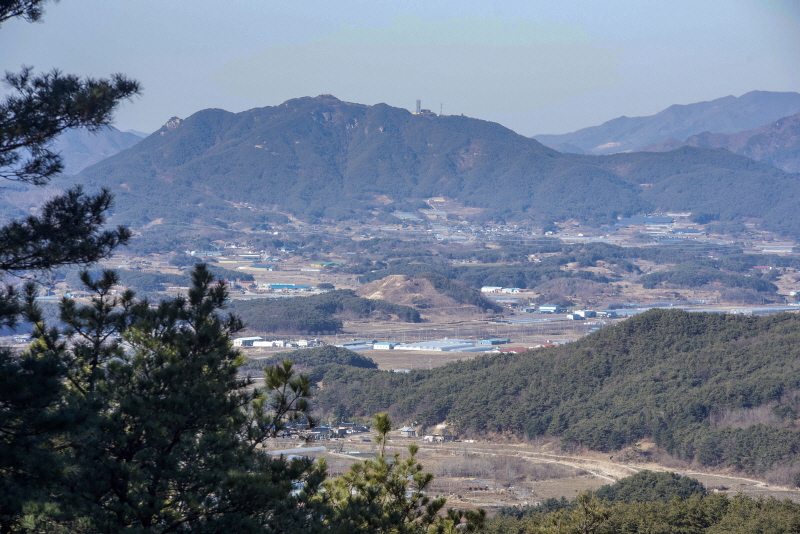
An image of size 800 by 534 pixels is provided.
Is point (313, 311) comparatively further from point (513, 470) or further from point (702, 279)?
point (702, 279)

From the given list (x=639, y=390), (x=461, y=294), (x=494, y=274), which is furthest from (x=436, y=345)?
(x=494, y=274)

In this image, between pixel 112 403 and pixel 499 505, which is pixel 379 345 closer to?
pixel 499 505

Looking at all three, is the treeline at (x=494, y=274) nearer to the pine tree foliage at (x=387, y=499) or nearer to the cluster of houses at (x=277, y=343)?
the cluster of houses at (x=277, y=343)

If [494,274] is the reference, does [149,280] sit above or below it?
above

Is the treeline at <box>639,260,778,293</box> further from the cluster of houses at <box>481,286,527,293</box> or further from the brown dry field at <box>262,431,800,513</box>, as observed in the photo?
the brown dry field at <box>262,431,800,513</box>

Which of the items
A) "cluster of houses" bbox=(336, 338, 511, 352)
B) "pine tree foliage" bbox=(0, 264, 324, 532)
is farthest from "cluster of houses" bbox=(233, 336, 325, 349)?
"pine tree foliage" bbox=(0, 264, 324, 532)

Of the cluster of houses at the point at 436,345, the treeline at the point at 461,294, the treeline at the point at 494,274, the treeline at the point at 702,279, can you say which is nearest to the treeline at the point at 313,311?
the treeline at the point at 461,294
